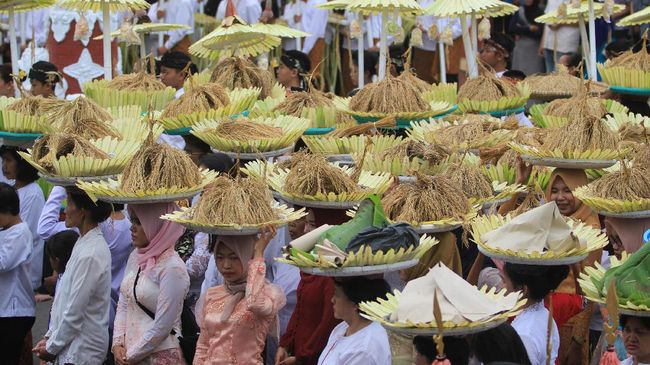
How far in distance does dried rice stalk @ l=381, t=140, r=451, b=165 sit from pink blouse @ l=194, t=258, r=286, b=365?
4.84 ft

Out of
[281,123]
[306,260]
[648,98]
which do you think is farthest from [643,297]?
[648,98]

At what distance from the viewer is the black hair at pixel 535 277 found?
5.25m

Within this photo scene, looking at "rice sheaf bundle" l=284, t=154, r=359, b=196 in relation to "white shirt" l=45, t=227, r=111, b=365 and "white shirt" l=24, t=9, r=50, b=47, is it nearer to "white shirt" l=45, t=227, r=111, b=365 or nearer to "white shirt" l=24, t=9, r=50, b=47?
"white shirt" l=45, t=227, r=111, b=365

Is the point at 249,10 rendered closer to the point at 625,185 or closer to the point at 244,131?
the point at 244,131

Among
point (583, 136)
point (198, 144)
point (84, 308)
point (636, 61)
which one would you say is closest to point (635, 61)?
point (636, 61)

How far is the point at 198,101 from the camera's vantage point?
812 centimetres

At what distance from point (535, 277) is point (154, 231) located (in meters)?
1.97

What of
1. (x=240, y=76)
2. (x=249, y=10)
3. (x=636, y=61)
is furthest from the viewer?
(x=249, y=10)

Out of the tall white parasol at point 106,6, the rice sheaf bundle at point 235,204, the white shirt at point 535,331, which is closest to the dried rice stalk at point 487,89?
the tall white parasol at point 106,6

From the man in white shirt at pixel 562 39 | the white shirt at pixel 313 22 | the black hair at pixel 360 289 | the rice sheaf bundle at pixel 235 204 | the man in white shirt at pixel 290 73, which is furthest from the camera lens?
the white shirt at pixel 313 22

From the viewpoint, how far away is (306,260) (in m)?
5.05

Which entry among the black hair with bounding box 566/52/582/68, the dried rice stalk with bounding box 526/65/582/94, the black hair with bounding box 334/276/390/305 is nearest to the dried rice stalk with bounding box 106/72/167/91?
the dried rice stalk with bounding box 526/65/582/94

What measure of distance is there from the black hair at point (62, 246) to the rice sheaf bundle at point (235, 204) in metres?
1.81

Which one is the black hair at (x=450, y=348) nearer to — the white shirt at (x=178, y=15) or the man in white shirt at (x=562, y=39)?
the man in white shirt at (x=562, y=39)
